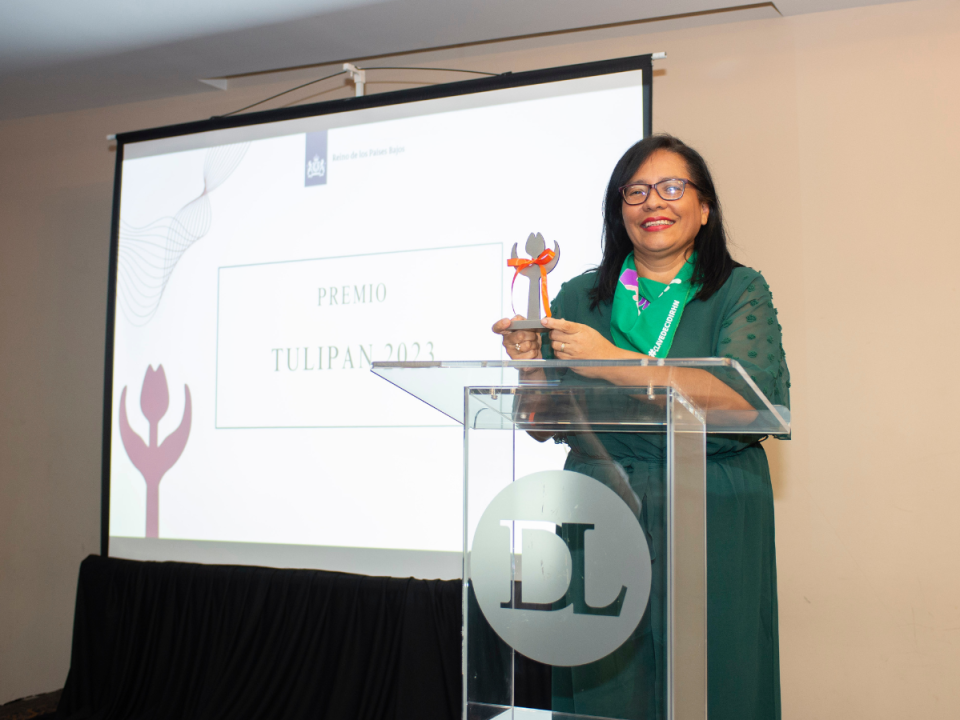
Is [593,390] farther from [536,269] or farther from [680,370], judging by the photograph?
[536,269]

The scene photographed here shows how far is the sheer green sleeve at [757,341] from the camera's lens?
1.13 metres

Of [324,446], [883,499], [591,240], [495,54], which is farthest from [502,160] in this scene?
[883,499]

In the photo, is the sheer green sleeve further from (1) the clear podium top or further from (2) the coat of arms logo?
(2) the coat of arms logo

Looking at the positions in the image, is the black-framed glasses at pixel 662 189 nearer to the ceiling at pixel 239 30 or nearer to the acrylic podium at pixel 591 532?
the acrylic podium at pixel 591 532

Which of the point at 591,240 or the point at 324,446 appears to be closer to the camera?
the point at 591,240

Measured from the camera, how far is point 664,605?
2.78ft

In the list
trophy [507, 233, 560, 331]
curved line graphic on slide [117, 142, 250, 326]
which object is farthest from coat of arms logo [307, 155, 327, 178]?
trophy [507, 233, 560, 331]

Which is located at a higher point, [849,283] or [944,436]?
[849,283]

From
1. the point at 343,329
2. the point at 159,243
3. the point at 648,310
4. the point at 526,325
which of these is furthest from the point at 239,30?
the point at 526,325

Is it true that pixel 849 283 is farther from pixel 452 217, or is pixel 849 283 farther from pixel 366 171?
pixel 366 171

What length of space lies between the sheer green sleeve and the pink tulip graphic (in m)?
2.40

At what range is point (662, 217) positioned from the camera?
1.32 meters

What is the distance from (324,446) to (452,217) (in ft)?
3.12

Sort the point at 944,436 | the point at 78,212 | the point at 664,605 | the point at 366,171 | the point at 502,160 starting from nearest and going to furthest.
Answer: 1. the point at 664,605
2. the point at 944,436
3. the point at 502,160
4. the point at 366,171
5. the point at 78,212
